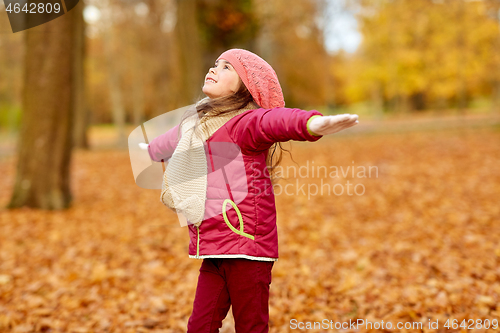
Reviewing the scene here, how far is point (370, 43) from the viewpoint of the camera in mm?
23828

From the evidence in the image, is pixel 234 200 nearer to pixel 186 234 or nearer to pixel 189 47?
pixel 186 234

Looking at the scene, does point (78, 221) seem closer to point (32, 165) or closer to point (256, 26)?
point (32, 165)

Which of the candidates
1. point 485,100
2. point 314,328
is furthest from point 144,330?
point 485,100

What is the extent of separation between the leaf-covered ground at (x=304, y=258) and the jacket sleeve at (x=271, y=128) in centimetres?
190

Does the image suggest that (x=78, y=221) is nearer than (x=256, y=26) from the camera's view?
Yes

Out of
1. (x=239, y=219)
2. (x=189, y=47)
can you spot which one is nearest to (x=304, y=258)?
(x=239, y=219)

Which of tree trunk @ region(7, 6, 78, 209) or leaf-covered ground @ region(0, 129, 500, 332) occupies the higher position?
tree trunk @ region(7, 6, 78, 209)

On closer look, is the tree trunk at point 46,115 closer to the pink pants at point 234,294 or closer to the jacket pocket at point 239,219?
the pink pants at point 234,294

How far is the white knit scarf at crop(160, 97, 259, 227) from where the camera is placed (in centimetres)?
181

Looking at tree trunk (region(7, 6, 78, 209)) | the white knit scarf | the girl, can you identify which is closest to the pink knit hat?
the girl

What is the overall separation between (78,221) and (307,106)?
3194cm

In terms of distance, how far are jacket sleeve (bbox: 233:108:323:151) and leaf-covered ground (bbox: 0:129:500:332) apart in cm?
190

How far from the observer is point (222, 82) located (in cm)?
186

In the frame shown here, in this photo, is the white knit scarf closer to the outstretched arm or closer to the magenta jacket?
the magenta jacket
